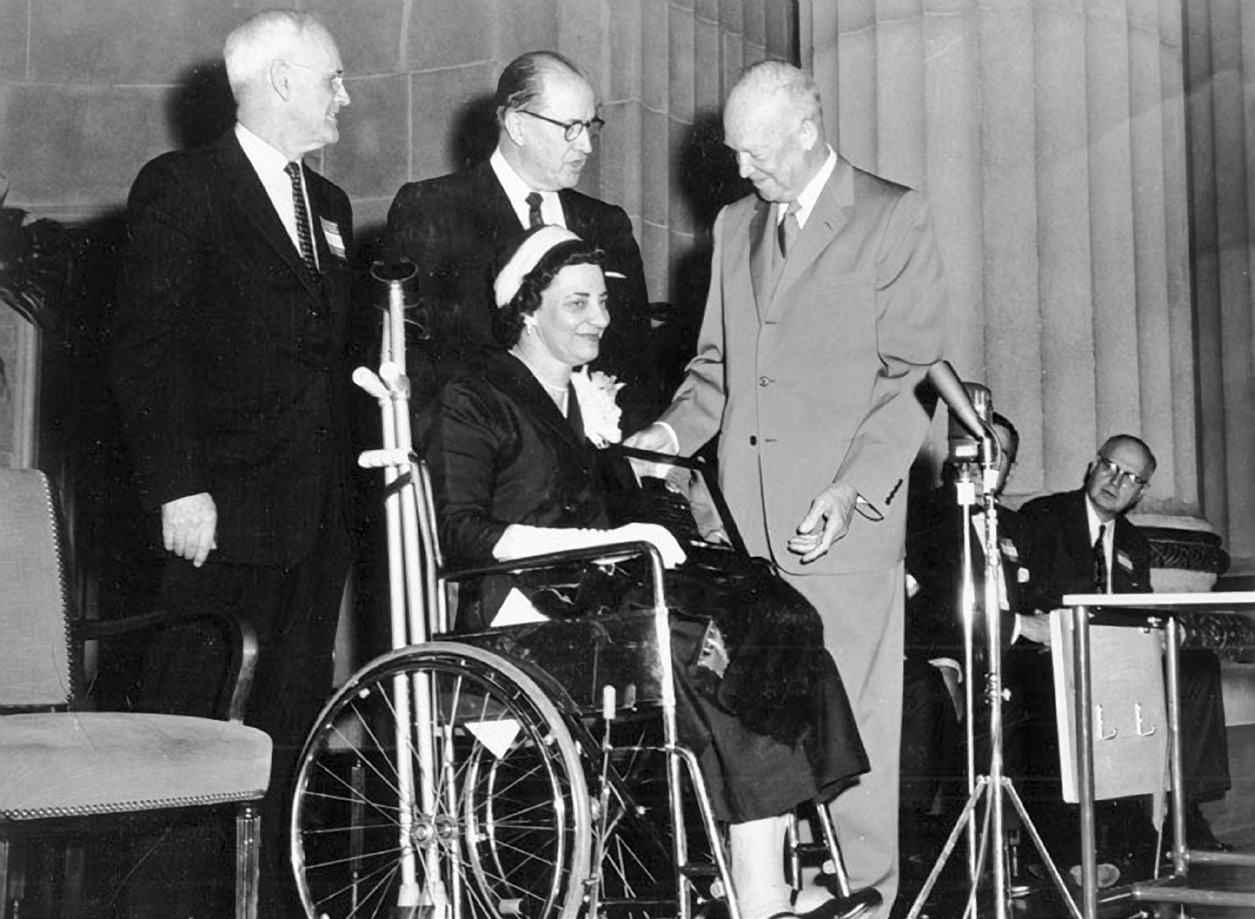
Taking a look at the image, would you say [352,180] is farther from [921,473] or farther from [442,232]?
[921,473]

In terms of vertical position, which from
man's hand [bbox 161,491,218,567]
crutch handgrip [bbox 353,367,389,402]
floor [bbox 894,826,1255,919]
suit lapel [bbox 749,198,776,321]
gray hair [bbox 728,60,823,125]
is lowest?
floor [bbox 894,826,1255,919]

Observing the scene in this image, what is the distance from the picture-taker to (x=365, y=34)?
5.60m

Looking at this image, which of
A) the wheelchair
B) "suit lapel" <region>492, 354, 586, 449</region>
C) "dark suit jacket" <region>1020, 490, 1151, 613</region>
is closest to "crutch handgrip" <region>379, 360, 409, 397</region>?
the wheelchair

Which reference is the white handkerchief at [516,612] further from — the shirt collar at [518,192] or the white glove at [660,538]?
the shirt collar at [518,192]

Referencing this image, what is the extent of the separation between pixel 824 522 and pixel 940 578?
215 cm

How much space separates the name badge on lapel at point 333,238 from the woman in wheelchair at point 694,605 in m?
0.47

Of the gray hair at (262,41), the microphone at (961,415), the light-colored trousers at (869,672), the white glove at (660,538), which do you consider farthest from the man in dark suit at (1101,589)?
the gray hair at (262,41)

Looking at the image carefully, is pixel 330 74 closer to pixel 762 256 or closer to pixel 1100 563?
pixel 762 256

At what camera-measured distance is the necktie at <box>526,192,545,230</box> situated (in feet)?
12.8

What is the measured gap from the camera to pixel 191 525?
3.24 meters

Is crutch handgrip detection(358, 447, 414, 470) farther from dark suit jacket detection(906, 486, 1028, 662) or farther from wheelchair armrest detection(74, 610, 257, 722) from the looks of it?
dark suit jacket detection(906, 486, 1028, 662)

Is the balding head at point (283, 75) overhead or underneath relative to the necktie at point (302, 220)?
overhead

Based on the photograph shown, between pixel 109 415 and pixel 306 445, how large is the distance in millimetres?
2678

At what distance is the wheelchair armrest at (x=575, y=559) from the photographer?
277cm
